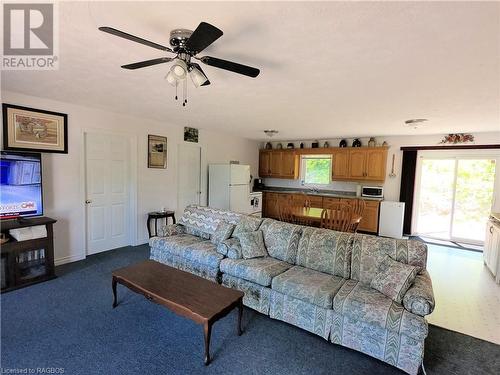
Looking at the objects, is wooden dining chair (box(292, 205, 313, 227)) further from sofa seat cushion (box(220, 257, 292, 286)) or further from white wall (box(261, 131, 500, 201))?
white wall (box(261, 131, 500, 201))

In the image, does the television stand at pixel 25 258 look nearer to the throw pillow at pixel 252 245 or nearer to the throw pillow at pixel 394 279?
the throw pillow at pixel 252 245

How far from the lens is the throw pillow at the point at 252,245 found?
2.92 m

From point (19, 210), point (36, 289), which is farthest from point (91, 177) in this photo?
point (36, 289)

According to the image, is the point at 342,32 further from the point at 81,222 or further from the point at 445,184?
the point at 445,184

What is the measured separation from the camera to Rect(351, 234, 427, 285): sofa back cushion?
234 centimetres

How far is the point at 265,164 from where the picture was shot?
25.5 feet

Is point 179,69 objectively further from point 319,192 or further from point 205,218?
point 319,192

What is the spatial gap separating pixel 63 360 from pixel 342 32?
3.08 meters

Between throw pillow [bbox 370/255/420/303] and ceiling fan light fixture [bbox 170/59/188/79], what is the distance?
2284mm

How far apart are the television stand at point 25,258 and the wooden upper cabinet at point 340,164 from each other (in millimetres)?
5912

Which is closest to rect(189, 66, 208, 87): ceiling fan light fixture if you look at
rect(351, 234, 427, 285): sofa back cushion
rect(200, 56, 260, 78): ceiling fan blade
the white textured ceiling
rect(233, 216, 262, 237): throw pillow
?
rect(200, 56, 260, 78): ceiling fan blade

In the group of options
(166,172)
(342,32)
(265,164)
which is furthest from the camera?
(265,164)

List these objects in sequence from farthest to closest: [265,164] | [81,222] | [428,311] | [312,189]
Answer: [265,164], [312,189], [81,222], [428,311]

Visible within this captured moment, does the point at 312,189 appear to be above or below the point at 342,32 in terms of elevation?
below
